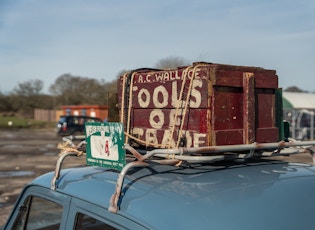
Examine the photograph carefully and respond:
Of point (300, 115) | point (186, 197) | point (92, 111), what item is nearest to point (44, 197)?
point (186, 197)

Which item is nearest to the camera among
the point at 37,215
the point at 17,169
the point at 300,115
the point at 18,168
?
the point at 37,215

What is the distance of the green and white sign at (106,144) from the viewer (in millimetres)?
1895

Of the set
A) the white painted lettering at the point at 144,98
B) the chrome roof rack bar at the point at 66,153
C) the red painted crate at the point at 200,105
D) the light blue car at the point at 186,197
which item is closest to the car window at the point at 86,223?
the light blue car at the point at 186,197

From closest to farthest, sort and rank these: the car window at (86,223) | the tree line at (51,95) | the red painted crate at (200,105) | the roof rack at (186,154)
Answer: the roof rack at (186,154)
the car window at (86,223)
the red painted crate at (200,105)
the tree line at (51,95)

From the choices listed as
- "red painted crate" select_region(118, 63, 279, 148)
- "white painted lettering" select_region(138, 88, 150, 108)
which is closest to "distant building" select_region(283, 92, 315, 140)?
"red painted crate" select_region(118, 63, 279, 148)

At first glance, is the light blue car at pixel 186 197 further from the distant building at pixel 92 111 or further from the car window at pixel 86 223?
the distant building at pixel 92 111

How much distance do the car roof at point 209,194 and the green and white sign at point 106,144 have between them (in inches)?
3.1

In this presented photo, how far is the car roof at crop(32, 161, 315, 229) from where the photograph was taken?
1.50m

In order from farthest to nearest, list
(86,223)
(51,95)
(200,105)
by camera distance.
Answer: (51,95)
(200,105)
(86,223)

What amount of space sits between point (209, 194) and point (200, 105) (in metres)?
0.60

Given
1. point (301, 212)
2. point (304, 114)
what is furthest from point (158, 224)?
point (304, 114)

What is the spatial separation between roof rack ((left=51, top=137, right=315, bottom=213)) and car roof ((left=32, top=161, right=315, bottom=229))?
5 centimetres

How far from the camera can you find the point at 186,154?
79.4 inches

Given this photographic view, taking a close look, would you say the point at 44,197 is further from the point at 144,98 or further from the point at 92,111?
the point at 92,111
